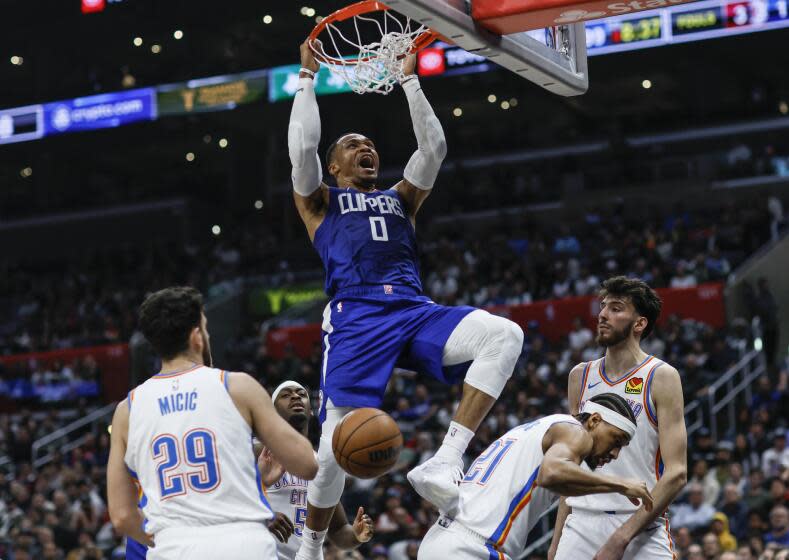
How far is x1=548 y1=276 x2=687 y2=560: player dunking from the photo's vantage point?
234 inches

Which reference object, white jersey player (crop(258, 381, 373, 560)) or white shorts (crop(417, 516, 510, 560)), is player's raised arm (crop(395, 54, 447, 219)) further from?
white shorts (crop(417, 516, 510, 560))

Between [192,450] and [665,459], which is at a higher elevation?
[192,450]

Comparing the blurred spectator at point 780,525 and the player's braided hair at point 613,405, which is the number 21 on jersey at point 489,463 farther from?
the blurred spectator at point 780,525

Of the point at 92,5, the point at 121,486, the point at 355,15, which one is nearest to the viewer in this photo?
the point at 121,486

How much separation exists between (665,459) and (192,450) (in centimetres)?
260

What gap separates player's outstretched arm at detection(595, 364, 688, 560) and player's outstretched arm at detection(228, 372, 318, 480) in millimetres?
1968

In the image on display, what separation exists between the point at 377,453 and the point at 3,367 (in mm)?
21011

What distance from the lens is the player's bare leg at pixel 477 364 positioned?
6062 mm

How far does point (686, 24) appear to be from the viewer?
22469 mm

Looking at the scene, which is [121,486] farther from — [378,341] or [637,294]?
[637,294]

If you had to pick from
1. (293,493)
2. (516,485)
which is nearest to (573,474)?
(516,485)

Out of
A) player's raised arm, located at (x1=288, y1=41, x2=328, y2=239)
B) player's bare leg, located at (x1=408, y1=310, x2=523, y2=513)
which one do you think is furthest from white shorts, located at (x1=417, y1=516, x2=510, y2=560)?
player's raised arm, located at (x1=288, y1=41, x2=328, y2=239)

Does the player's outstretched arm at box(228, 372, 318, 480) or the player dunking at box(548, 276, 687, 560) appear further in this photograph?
the player dunking at box(548, 276, 687, 560)

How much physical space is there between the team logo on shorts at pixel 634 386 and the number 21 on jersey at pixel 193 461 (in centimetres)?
254
